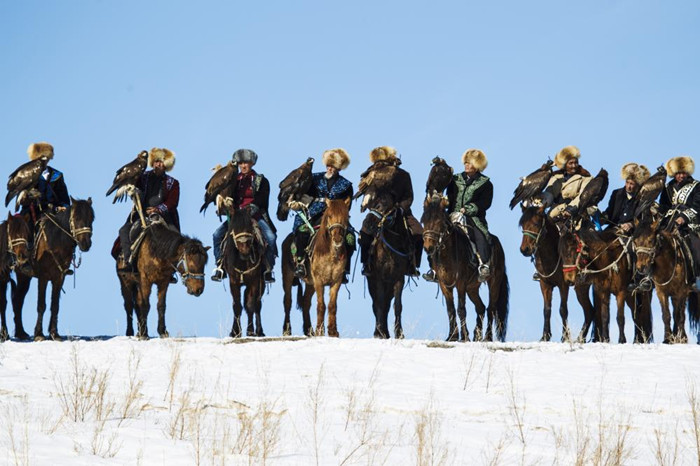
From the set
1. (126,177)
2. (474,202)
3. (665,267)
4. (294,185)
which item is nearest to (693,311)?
(665,267)

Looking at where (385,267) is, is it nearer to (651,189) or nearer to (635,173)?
(651,189)

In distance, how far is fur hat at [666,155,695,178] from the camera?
20.2 m

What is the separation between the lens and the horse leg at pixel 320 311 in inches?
682

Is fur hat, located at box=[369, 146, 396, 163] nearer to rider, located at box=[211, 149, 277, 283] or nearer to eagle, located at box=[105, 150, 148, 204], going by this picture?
rider, located at box=[211, 149, 277, 283]

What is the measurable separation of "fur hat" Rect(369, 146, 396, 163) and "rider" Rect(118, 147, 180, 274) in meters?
3.75

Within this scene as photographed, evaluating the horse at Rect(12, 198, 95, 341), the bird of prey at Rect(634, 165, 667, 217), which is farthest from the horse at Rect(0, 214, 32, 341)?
the bird of prey at Rect(634, 165, 667, 217)

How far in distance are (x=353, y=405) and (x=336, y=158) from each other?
888 cm

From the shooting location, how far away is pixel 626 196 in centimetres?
2044

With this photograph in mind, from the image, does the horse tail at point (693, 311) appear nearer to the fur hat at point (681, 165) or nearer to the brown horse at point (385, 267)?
the fur hat at point (681, 165)

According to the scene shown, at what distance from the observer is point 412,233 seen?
18.7 m

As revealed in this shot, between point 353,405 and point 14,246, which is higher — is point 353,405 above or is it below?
below

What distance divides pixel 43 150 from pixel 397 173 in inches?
280

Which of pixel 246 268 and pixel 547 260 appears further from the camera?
pixel 547 260

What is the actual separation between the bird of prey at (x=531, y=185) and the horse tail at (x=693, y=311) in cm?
369
